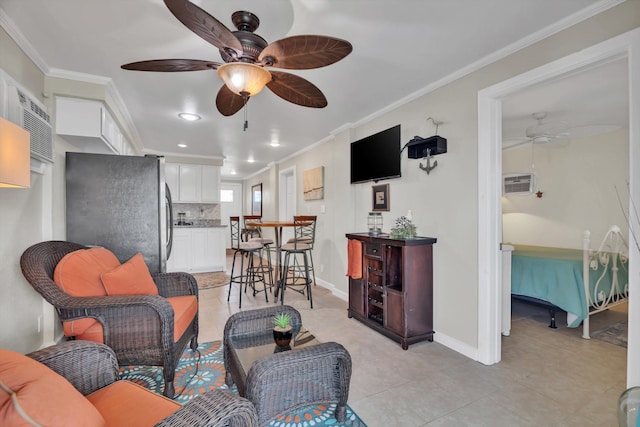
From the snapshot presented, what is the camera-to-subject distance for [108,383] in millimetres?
1236

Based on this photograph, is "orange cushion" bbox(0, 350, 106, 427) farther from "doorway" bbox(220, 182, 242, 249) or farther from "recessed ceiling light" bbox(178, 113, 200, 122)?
"doorway" bbox(220, 182, 242, 249)

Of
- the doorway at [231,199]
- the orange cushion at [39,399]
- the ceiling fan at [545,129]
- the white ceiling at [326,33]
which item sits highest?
the white ceiling at [326,33]

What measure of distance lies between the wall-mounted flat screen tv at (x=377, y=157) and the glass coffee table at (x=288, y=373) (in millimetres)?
2113

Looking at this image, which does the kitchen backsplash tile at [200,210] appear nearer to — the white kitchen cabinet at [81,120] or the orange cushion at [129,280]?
the white kitchen cabinet at [81,120]

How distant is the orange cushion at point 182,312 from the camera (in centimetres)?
195

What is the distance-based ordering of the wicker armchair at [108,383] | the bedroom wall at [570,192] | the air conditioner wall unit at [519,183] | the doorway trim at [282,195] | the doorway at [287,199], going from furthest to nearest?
1. the doorway trim at [282,195]
2. the doorway at [287,199]
3. the air conditioner wall unit at [519,183]
4. the bedroom wall at [570,192]
5. the wicker armchair at [108,383]

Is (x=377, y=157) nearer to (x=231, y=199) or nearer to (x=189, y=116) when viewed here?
(x=189, y=116)

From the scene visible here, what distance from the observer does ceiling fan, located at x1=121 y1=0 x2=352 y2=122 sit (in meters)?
1.38

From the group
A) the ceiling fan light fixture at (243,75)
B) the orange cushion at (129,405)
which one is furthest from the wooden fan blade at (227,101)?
the orange cushion at (129,405)

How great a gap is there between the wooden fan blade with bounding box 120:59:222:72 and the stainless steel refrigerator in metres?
1.23

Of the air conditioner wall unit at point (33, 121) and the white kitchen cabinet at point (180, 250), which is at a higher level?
the air conditioner wall unit at point (33, 121)

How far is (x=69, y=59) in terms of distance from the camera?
235 centimetres

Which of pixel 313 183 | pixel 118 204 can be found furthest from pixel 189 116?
pixel 313 183

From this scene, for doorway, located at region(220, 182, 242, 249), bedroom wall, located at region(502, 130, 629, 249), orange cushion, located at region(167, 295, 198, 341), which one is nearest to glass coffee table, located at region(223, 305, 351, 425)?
orange cushion, located at region(167, 295, 198, 341)
